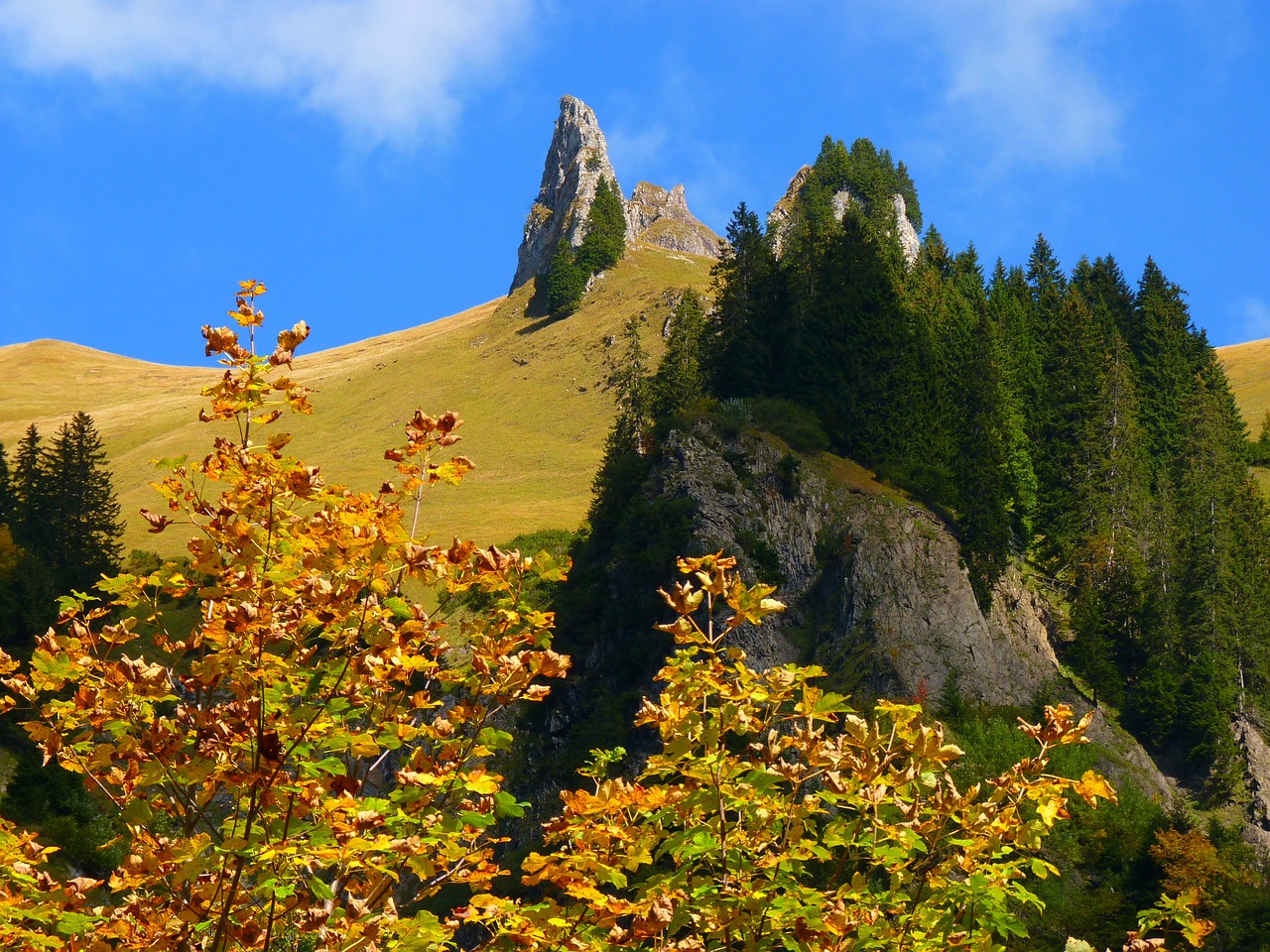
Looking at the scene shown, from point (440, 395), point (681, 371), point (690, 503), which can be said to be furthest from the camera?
point (440, 395)

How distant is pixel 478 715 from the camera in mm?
6184

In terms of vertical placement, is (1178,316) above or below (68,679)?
above

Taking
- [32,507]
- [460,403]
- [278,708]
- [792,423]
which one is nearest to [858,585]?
[792,423]

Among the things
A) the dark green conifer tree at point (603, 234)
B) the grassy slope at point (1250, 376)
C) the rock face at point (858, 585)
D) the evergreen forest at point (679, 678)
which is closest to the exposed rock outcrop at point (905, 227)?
the evergreen forest at point (679, 678)

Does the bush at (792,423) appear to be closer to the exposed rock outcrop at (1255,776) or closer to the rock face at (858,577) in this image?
the rock face at (858,577)

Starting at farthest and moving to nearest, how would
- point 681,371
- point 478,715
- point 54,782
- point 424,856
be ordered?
point 681,371, point 54,782, point 478,715, point 424,856

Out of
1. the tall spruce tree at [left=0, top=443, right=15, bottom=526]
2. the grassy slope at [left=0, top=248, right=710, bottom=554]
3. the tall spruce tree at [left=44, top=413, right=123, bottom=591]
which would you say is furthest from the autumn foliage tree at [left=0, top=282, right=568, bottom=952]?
the grassy slope at [left=0, top=248, right=710, bottom=554]

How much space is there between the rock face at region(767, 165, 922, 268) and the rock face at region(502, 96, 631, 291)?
89.1 feet

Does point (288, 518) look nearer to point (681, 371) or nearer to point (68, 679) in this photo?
point (68, 679)

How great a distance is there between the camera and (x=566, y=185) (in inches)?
6555

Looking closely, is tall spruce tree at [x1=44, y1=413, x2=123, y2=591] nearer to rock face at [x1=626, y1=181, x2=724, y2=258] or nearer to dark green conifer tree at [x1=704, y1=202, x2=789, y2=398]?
dark green conifer tree at [x1=704, y1=202, x2=789, y2=398]

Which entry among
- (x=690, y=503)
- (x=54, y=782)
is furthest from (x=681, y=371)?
(x=54, y=782)

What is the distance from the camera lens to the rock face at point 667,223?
164625 mm

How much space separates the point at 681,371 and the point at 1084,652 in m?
27.3
